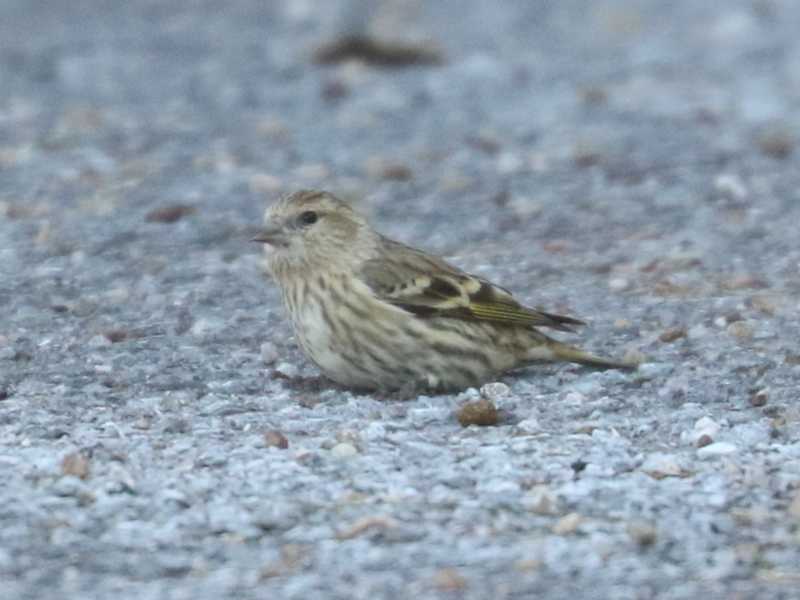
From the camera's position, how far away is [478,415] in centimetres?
684

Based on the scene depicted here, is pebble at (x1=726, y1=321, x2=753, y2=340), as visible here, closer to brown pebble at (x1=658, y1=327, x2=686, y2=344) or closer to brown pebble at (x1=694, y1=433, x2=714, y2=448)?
brown pebble at (x1=658, y1=327, x2=686, y2=344)

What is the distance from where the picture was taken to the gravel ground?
5.69 m

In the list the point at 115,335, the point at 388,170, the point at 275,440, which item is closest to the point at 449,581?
the point at 275,440

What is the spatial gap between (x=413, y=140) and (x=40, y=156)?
7.29 ft

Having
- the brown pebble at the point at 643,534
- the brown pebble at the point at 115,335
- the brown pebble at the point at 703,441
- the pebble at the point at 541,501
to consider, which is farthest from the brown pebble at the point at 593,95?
the brown pebble at the point at 643,534

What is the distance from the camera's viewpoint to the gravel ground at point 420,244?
5691 millimetres

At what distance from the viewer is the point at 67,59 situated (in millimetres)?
14469

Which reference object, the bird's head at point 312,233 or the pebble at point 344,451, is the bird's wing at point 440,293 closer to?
the bird's head at point 312,233

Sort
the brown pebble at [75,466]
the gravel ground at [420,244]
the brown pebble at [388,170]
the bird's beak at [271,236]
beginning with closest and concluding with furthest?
the gravel ground at [420,244], the brown pebble at [75,466], the bird's beak at [271,236], the brown pebble at [388,170]

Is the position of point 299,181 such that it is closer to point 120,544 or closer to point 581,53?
point 581,53

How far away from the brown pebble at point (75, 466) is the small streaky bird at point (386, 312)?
4.26 feet

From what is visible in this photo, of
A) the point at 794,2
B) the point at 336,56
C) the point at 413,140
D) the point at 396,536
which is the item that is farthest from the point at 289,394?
the point at 794,2

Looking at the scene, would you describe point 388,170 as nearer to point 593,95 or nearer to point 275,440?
point 593,95

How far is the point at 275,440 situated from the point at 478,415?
2.40 feet
